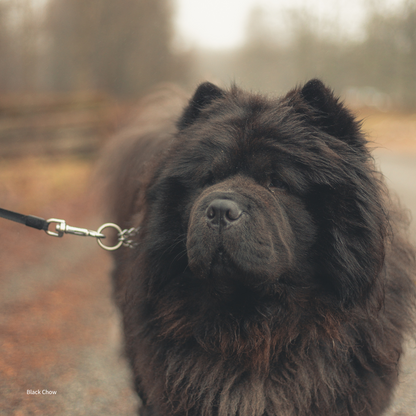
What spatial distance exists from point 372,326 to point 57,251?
5138 mm

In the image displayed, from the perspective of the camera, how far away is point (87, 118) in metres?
12.5

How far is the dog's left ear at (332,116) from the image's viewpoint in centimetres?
257

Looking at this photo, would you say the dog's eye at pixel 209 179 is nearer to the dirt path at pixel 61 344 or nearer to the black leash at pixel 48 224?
the black leash at pixel 48 224

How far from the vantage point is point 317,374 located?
2.52m

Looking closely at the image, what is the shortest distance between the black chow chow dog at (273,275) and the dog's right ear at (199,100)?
0.68 feet

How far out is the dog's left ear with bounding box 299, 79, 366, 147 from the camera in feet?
8.43

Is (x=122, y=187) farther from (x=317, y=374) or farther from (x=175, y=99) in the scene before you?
(x=317, y=374)

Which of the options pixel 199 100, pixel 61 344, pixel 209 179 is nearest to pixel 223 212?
pixel 209 179

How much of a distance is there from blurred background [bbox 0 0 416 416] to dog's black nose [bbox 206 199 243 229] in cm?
→ 112

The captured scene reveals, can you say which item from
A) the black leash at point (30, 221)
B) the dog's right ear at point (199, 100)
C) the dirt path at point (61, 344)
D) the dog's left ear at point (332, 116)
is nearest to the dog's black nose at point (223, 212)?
the dog's left ear at point (332, 116)

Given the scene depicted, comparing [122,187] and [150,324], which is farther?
[122,187]

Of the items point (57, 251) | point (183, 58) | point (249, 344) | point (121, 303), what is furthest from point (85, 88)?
point (249, 344)

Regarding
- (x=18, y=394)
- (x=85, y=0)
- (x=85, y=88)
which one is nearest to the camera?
(x=18, y=394)

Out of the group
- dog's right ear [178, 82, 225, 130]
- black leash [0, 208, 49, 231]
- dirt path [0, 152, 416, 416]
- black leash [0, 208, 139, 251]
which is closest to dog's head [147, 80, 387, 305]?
dog's right ear [178, 82, 225, 130]
